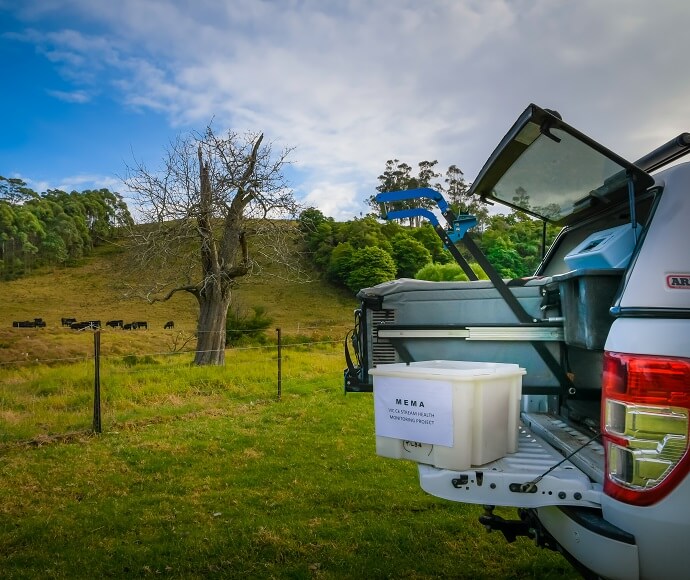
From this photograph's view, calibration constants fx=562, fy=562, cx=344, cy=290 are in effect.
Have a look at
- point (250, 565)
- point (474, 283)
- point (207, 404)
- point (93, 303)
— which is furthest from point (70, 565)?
point (93, 303)

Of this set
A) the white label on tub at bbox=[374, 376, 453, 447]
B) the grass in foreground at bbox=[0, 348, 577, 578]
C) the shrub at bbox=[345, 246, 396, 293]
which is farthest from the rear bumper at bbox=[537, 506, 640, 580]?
the shrub at bbox=[345, 246, 396, 293]

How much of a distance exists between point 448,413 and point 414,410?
0.62ft

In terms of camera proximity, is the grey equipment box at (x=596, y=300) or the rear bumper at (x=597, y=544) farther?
the grey equipment box at (x=596, y=300)

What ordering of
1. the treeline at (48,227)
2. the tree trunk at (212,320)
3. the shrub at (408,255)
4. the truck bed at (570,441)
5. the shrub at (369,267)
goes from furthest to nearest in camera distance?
the treeline at (48,227)
the shrub at (408,255)
the shrub at (369,267)
the tree trunk at (212,320)
the truck bed at (570,441)

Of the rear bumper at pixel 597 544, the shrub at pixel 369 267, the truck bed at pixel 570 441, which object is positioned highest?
the shrub at pixel 369 267

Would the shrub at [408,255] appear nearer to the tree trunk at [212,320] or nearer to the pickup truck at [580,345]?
the tree trunk at [212,320]

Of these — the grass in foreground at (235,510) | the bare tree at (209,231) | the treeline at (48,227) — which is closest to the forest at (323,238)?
the treeline at (48,227)

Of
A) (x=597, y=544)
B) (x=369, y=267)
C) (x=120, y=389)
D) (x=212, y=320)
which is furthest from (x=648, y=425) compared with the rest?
(x=369, y=267)

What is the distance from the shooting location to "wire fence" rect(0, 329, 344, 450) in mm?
8047

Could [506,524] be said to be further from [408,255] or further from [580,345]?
[408,255]

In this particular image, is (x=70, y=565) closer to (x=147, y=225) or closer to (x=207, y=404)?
(x=207, y=404)

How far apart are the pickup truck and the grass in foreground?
120cm

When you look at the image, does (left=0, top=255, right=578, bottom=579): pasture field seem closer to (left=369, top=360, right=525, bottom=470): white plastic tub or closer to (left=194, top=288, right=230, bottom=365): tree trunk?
(left=369, top=360, right=525, bottom=470): white plastic tub

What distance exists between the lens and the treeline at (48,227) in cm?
5400
